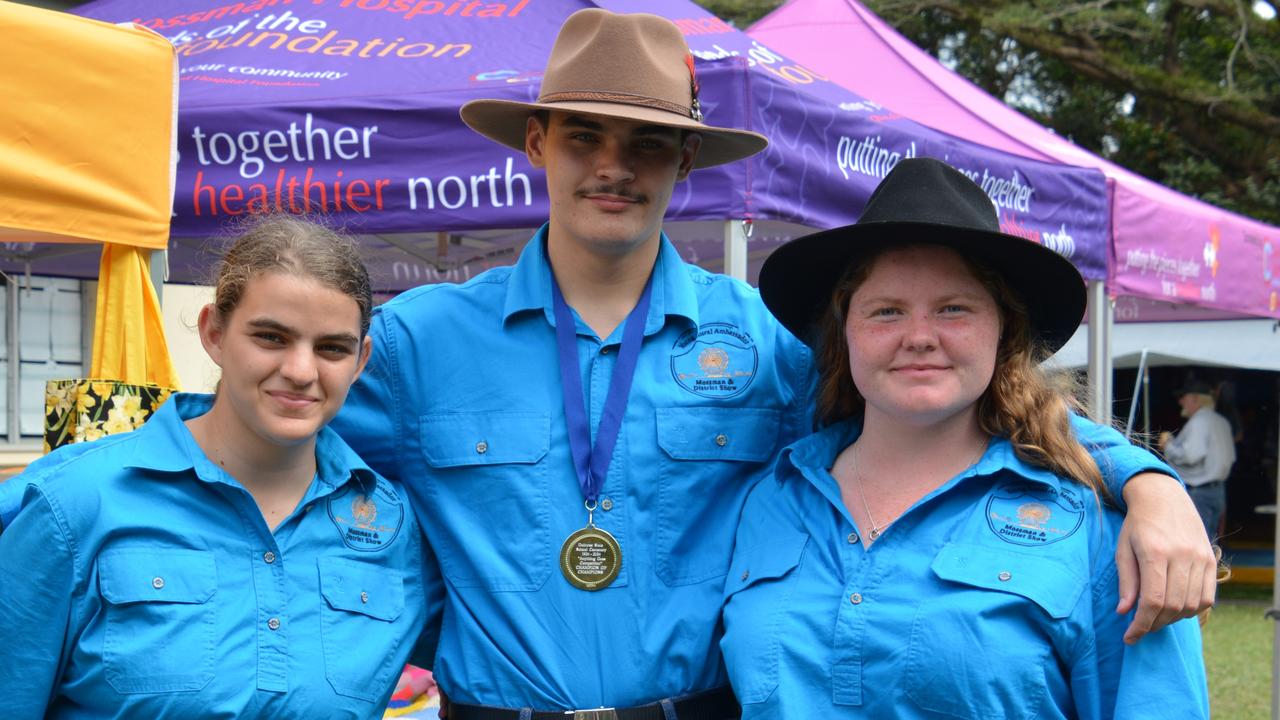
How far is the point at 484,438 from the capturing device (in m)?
2.47

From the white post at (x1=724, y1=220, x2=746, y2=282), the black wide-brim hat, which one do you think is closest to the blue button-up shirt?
the black wide-brim hat

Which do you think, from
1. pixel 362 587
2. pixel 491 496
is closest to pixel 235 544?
pixel 362 587

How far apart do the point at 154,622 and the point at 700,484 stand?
1.06 meters

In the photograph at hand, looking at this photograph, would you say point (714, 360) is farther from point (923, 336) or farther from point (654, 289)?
point (923, 336)

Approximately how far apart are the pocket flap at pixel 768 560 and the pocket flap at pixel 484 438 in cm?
45

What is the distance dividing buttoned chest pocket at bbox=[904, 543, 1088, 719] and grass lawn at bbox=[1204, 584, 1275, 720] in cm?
591

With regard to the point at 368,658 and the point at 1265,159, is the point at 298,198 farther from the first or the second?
the point at 1265,159

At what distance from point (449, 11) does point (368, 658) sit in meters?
3.52

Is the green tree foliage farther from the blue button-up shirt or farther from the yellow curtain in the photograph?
the blue button-up shirt

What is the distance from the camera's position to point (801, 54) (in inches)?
315

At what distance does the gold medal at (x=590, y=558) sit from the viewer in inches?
93.5

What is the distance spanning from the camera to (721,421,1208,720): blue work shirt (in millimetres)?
1975

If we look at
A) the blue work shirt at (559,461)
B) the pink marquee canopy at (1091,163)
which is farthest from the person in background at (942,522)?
the pink marquee canopy at (1091,163)

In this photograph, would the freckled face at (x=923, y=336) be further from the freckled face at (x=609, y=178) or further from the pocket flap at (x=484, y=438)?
the pocket flap at (x=484, y=438)
